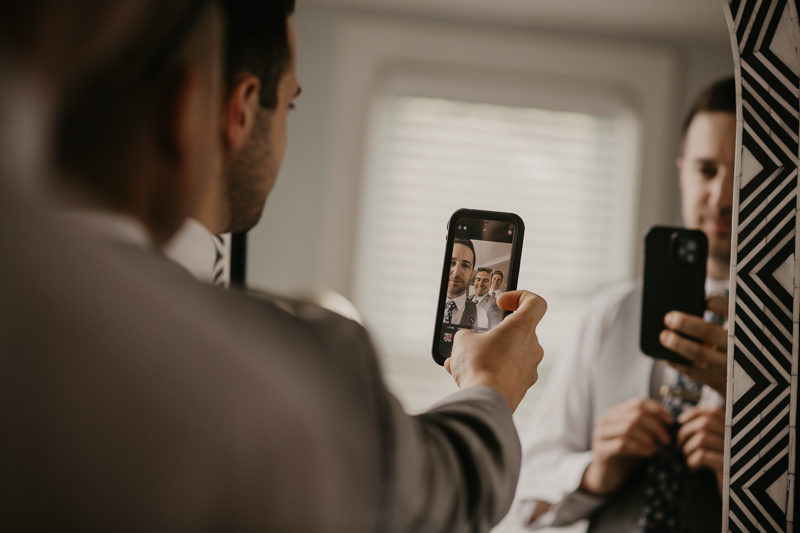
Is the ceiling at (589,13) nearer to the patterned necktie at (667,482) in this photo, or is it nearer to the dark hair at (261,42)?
the patterned necktie at (667,482)

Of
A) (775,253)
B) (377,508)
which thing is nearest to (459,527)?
(377,508)

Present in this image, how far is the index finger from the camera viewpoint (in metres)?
0.27

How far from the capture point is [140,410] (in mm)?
167

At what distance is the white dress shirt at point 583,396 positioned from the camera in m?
0.70

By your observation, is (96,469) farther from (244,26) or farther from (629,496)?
(629,496)

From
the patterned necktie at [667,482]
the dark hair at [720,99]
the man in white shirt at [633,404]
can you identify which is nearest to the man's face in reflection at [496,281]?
the man in white shirt at [633,404]

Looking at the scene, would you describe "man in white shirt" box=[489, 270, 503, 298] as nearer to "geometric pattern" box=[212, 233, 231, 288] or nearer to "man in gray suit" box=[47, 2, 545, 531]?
"man in gray suit" box=[47, 2, 545, 531]

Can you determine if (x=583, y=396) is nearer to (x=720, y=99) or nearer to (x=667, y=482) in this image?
(x=667, y=482)

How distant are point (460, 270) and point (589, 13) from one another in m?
1.12

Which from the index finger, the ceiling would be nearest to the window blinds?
the ceiling

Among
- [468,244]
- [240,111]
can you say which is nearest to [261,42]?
[240,111]

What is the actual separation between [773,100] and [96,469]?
393 millimetres

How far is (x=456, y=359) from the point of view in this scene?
10.7 inches

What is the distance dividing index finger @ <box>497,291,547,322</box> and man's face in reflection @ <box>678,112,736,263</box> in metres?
0.47
